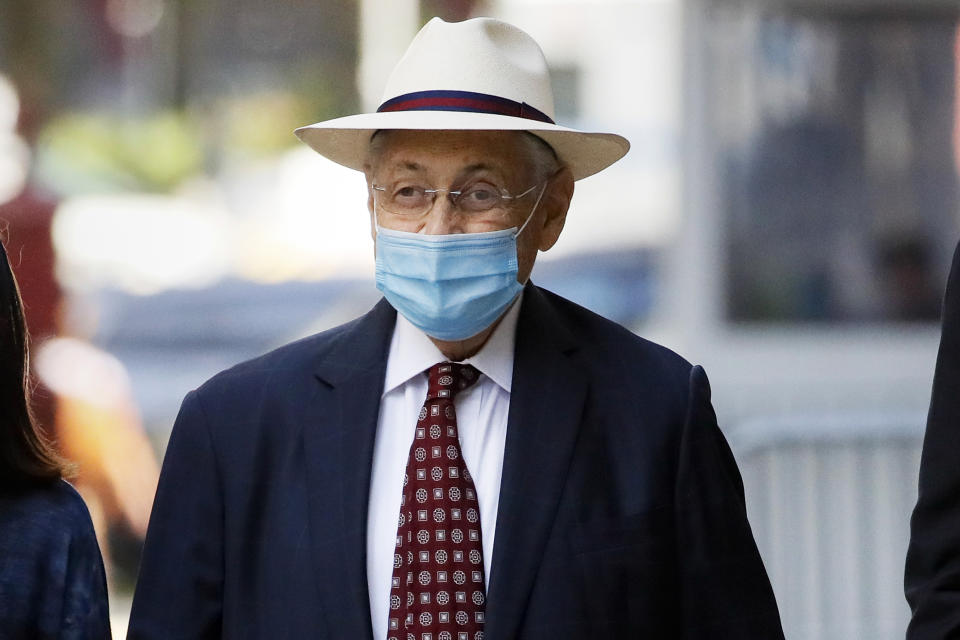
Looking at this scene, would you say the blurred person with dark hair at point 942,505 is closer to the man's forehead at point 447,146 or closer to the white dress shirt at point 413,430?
the white dress shirt at point 413,430

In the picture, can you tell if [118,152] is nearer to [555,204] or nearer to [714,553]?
[555,204]

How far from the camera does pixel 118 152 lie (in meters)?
7.31

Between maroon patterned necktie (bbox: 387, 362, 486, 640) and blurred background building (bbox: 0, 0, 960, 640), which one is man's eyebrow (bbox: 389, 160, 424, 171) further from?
blurred background building (bbox: 0, 0, 960, 640)

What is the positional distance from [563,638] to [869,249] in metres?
4.97

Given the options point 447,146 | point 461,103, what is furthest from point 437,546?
point 461,103

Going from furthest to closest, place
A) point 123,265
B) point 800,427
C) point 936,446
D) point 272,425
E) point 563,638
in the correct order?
point 123,265, point 800,427, point 272,425, point 563,638, point 936,446

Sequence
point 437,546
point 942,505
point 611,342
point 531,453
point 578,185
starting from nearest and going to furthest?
point 942,505
point 437,546
point 531,453
point 611,342
point 578,185

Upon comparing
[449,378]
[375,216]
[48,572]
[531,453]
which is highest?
[375,216]

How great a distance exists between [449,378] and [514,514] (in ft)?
1.01

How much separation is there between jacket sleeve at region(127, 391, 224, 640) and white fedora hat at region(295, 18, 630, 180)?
69 centimetres

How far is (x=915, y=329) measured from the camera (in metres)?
7.39

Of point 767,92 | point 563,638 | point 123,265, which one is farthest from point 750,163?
point 563,638

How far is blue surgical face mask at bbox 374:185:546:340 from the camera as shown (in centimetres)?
298

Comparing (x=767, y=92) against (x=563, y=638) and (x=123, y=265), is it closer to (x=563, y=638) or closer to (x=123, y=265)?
(x=123, y=265)
